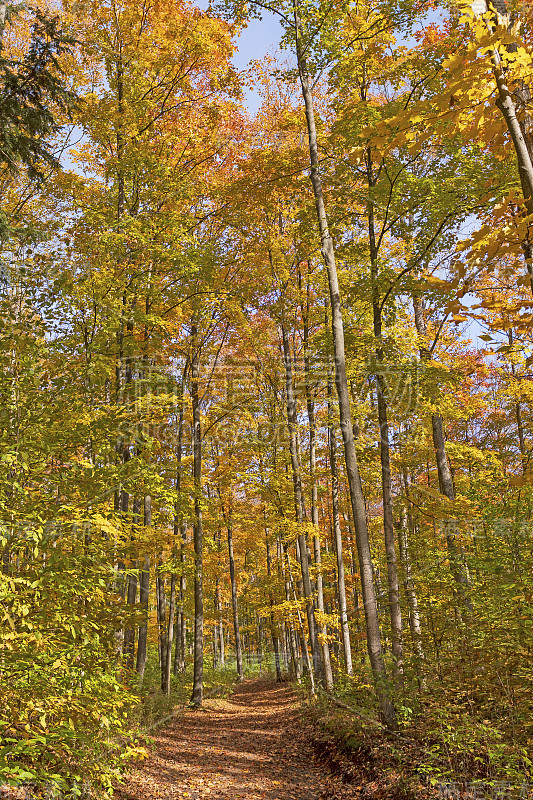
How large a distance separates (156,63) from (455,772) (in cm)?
1389

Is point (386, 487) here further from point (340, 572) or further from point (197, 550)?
point (197, 550)

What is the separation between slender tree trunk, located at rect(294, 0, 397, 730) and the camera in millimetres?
7129

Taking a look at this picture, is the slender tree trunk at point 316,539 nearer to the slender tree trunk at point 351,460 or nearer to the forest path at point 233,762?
the forest path at point 233,762

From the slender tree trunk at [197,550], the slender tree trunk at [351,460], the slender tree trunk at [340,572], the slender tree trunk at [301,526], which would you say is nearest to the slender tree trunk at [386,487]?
the slender tree trunk at [351,460]

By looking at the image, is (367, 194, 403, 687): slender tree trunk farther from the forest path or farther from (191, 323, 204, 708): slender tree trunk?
(191, 323, 204, 708): slender tree trunk

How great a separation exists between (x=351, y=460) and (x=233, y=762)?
557 cm

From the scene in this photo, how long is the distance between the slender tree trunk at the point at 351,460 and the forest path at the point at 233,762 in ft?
4.87

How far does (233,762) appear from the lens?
27.6 ft

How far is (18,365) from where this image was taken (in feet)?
15.0

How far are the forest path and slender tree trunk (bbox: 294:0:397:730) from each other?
1486mm

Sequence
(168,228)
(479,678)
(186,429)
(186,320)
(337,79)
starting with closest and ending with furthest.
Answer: (479,678) < (337,79) < (168,228) < (186,320) < (186,429)

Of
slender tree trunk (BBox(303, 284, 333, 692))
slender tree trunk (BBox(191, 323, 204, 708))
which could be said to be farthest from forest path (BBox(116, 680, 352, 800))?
slender tree trunk (BBox(303, 284, 333, 692))

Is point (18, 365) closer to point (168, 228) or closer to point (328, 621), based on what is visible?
point (168, 228)

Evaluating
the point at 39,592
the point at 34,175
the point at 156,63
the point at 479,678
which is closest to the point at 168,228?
the point at 34,175
